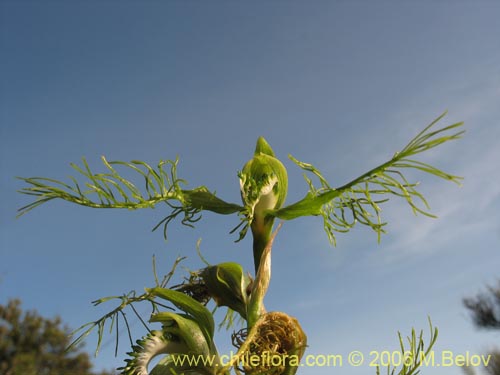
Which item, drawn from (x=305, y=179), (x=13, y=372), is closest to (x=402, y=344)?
(x=305, y=179)

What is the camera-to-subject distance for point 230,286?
184cm

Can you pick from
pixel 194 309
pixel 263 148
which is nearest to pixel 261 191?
pixel 263 148

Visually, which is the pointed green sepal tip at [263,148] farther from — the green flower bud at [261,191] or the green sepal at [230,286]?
the green sepal at [230,286]

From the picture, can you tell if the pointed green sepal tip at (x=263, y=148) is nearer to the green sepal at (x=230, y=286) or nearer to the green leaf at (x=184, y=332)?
the green sepal at (x=230, y=286)

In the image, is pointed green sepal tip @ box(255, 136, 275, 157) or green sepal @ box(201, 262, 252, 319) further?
pointed green sepal tip @ box(255, 136, 275, 157)

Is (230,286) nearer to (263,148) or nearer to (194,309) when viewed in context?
(194,309)

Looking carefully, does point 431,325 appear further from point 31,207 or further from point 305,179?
point 31,207

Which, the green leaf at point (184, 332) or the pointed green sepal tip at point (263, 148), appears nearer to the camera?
the green leaf at point (184, 332)

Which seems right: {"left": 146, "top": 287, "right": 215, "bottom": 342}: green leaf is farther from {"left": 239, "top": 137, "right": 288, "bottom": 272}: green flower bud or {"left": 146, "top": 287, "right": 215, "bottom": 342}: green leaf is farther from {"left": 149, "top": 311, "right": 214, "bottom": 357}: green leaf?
{"left": 239, "top": 137, "right": 288, "bottom": 272}: green flower bud

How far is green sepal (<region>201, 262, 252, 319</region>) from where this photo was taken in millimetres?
1829

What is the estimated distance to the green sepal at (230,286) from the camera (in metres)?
1.83

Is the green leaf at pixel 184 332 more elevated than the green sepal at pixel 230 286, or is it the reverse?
the green sepal at pixel 230 286

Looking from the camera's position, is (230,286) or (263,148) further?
(263,148)

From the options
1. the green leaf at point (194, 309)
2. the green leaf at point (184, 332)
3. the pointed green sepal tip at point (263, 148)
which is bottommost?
the green leaf at point (184, 332)
